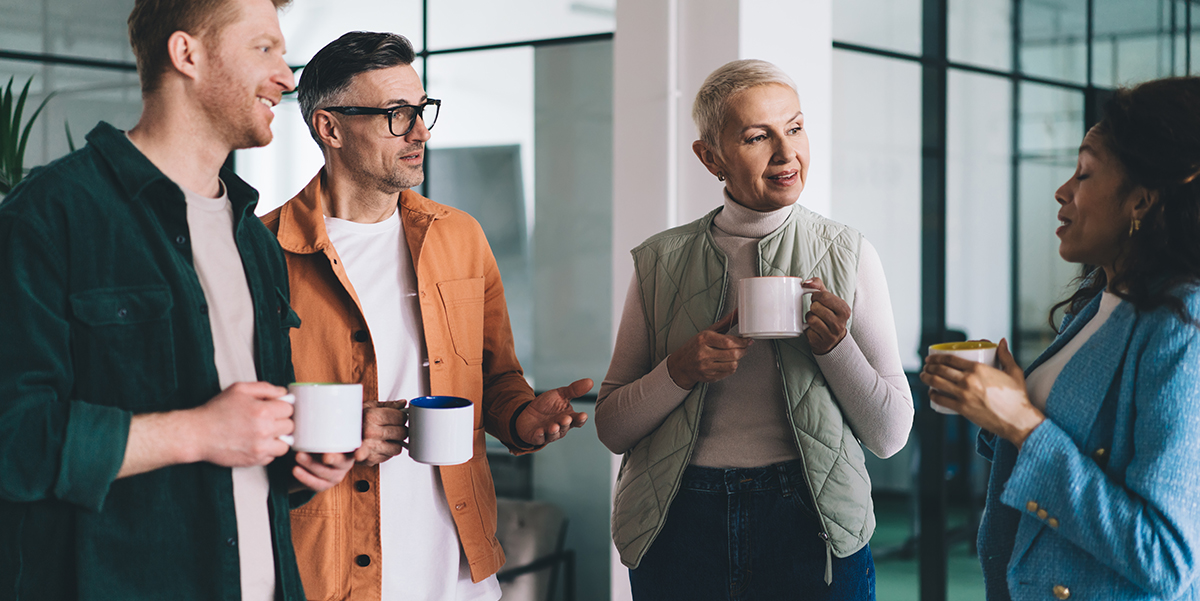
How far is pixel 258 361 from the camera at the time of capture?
1279mm

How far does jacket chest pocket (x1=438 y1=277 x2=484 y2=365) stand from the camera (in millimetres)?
1675

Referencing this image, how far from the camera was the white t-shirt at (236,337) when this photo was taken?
1.22 metres

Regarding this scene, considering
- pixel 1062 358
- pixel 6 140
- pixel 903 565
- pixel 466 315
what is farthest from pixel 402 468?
pixel 903 565

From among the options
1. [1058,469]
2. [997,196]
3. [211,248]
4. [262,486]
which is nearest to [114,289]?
[211,248]

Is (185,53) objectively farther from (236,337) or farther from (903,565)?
(903,565)

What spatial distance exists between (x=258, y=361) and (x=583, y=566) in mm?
2851

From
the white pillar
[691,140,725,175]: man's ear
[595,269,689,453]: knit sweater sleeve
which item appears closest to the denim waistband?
[595,269,689,453]: knit sweater sleeve

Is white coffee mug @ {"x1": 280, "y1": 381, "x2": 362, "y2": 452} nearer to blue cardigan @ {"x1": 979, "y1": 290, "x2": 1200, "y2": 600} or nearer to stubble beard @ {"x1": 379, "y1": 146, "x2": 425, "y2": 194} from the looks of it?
stubble beard @ {"x1": 379, "y1": 146, "x2": 425, "y2": 194}

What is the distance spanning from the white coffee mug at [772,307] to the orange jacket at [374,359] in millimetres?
500

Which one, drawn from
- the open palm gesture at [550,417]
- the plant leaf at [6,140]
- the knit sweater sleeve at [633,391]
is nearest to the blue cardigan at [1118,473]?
the knit sweater sleeve at [633,391]

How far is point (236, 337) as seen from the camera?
125 cm

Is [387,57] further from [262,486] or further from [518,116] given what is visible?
[518,116]

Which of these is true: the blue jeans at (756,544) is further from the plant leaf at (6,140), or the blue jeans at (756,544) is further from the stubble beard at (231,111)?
the plant leaf at (6,140)

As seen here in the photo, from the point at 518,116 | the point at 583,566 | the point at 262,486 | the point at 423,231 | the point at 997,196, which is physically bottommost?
the point at 583,566
